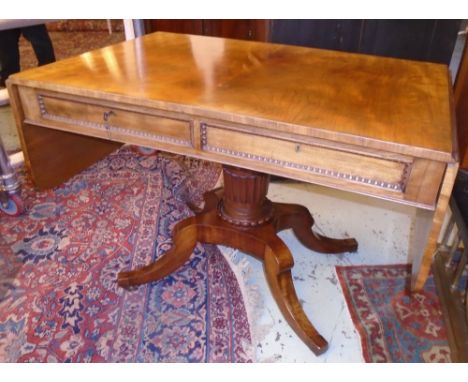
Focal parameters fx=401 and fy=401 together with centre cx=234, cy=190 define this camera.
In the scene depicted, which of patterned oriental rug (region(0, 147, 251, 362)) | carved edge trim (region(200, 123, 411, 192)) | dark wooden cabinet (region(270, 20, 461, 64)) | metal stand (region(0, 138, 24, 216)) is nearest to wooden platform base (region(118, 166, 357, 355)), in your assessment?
patterned oriental rug (region(0, 147, 251, 362))

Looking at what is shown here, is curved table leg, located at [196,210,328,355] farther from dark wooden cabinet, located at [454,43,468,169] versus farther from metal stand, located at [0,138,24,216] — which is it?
dark wooden cabinet, located at [454,43,468,169]

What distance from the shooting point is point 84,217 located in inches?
66.0

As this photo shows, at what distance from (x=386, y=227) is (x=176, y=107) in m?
1.17

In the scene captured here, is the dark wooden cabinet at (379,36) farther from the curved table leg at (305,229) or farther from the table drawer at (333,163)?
the table drawer at (333,163)

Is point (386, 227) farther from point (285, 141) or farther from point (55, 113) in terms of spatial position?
point (55, 113)

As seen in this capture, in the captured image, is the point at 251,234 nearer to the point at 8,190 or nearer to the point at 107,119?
the point at 107,119

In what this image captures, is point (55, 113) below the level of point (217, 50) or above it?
below

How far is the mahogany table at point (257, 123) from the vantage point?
744mm

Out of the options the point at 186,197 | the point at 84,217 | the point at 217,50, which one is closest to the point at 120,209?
the point at 84,217

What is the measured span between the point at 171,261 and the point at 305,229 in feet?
1.56

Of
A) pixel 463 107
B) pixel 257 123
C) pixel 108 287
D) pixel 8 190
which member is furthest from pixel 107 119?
pixel 463 107

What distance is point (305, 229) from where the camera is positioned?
141 centimetres

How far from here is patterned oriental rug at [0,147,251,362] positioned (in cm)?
115

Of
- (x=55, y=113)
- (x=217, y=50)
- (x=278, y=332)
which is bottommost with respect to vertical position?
(x=278, y=332)
